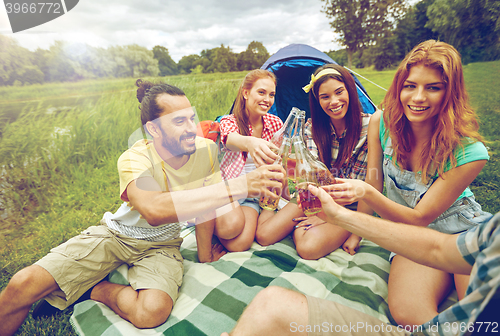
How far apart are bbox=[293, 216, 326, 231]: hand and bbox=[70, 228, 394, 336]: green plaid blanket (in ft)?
0.78

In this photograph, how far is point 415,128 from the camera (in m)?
1.87

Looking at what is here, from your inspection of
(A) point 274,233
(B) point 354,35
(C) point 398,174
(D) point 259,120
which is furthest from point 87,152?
(B) point 354,35

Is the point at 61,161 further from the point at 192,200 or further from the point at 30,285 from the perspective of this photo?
the point at 192,200

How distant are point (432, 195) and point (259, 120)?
1.98 metres

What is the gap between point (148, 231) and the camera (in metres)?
2.04

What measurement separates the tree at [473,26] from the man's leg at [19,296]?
356 inches

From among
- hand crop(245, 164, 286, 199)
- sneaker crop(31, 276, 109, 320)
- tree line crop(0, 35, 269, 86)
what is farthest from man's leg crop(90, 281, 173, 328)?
tree line crop(0, 35, 269, 86)

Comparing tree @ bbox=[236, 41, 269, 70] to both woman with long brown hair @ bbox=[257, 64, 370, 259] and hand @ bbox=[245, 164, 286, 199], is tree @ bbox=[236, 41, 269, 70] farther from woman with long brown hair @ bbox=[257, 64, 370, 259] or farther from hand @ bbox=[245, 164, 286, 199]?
hand @ bbox=[245, 164, 286, 199]

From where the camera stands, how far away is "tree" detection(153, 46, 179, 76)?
422 centimetres

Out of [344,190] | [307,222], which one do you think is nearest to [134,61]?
[307,222]

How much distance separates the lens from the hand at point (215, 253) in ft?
7.52

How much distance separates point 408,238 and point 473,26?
320 inches

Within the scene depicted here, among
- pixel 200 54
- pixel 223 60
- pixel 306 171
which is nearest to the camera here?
pixel 306 171

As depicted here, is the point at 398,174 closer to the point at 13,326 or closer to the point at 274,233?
the point at 274,233
